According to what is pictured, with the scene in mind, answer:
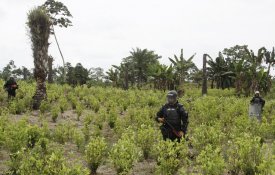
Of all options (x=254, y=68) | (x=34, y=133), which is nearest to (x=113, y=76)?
(x=254, y=68)

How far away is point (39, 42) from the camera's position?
16125mm

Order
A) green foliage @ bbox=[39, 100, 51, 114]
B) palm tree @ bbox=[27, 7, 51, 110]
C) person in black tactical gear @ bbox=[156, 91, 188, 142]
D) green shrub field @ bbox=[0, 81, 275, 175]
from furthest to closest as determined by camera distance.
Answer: palm tree @ bbox=[27, 7, 51, 110], green foliage @ bbox=[39, 100, 51, 114], person in black tactical gear @ bbox=[156, 91, 188, 142], green shrub field @ bbox=[0, 81, 275, 175]

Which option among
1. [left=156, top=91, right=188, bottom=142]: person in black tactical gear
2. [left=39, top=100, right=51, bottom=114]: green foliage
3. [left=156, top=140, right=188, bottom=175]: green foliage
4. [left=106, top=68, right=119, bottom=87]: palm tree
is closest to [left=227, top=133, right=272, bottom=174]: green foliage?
[left=156, top=140, right=188, bottom=175]: green foliage

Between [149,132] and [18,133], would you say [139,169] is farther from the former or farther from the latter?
[18,133]

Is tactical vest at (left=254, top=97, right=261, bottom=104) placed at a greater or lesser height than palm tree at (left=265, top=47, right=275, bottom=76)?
lesser

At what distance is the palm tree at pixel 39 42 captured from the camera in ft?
52.6

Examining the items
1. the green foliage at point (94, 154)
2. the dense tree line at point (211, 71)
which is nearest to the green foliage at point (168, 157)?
the green foliage at point (94, 154)

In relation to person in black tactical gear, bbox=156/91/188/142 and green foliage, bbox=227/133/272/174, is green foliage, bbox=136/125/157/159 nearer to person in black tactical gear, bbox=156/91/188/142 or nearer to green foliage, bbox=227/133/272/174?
person in black tactical gear, bbox=156/91/188/142

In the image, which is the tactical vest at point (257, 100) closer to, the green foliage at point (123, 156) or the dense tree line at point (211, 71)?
the green foliage at point (123, 156)

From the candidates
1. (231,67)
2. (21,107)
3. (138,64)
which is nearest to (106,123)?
(21,107)

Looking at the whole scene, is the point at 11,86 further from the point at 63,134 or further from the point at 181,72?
the point at 181,72

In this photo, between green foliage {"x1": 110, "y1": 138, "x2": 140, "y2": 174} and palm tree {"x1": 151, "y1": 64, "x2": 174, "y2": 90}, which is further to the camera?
palm tree {"x1": 151, "y1": 64, "x2": 174, "y2": 90}

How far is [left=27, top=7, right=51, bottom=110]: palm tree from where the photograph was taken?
52.6ft

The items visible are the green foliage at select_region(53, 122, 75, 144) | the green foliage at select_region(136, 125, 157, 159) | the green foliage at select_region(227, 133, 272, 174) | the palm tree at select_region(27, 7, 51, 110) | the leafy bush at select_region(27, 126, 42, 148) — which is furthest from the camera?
the palm tree at select_region(27, 7, 51, 110)
